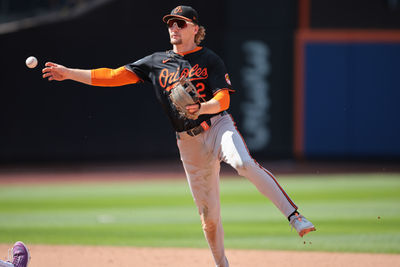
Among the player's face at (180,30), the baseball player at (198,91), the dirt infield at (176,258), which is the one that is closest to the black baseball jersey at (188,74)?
the baseball player at (198,91)

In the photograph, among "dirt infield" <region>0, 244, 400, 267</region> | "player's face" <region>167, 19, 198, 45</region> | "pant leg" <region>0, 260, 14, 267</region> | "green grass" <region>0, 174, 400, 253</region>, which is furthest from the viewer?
"green grass" <region>0, 174, 400, 253</region>

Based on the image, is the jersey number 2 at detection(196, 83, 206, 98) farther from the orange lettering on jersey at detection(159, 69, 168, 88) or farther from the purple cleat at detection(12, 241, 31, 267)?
the purple cleat at detection(12, 241, 31, 267)

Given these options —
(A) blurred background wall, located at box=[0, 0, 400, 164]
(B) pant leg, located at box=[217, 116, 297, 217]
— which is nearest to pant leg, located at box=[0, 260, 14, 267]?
(B) pant leg, located at box=[217, 116, 297, 217]

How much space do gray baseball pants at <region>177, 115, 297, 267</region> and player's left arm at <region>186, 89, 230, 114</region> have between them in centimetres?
24

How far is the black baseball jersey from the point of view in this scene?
496 cm

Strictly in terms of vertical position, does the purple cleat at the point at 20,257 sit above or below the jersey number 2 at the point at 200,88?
below

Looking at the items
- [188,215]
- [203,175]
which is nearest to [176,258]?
[203,175]

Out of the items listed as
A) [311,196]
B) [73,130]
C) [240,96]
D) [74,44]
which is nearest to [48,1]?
[74,44]

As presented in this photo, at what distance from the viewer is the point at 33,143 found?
16.8 m

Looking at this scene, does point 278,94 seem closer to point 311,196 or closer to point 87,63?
point 87,63

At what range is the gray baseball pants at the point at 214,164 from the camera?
4.66 meters

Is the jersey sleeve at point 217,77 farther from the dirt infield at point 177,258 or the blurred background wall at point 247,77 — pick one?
the blurred background wall at point 247,77

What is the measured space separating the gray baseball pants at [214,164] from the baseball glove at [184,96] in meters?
0.33

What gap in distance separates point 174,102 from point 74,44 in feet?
42.4
